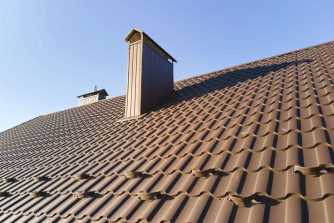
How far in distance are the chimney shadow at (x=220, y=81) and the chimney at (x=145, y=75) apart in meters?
0.28

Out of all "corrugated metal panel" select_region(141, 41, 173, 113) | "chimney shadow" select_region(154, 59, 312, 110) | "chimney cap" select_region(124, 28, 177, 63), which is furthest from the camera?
"chimney cap" select_region(124, 28, 177, 63)

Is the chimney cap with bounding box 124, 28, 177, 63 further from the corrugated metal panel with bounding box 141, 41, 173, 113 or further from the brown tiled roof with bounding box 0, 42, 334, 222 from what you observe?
the brown tiled roof with bounding box 0, 42, 334, 222

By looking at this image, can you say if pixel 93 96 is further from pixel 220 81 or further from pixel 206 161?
pixel 206 161

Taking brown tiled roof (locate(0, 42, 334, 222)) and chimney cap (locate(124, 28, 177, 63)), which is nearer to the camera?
brown tiled roof (locate(0, 42, 334, 222))

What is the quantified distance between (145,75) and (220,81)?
1.74m

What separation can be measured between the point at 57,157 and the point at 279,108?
13.6ft

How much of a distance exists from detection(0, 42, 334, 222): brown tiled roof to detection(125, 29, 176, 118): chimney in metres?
0.40

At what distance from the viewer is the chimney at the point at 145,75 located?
716cm

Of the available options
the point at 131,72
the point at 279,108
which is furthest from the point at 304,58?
the point at 131,72

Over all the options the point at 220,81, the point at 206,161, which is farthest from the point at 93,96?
the point at 206,161

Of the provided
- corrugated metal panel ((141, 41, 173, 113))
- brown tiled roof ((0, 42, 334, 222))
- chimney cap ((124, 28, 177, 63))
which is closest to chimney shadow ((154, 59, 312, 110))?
brown tiled roof ((0, 42, 334, 222))

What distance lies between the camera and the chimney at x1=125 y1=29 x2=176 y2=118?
7.16m

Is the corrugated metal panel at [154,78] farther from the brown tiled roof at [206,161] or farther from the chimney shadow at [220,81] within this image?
the brown tiled roof at [206,161]

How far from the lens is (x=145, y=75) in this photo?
7469 millimetres
